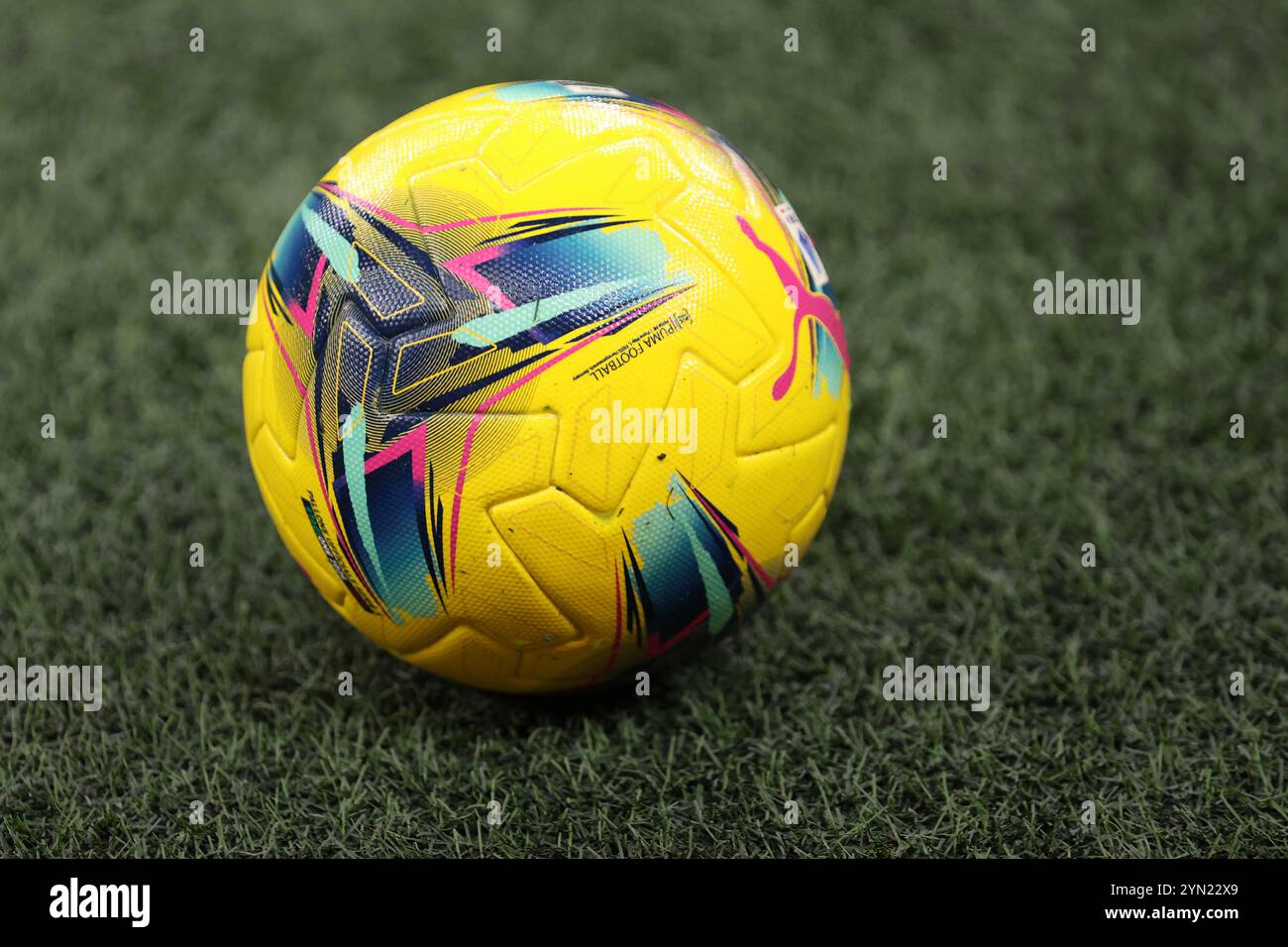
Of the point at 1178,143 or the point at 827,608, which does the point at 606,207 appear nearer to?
the point at 827,608

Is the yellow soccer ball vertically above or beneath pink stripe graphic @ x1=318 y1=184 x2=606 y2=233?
beneath

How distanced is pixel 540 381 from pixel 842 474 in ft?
4.62

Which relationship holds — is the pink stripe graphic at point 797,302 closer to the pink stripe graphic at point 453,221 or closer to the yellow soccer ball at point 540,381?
the yellow soccer ball at point 540,381

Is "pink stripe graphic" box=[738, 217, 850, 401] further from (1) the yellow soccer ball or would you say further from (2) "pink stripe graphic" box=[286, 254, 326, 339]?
(2) "pink stripe graphic" box=[286, 254, 326, 339]

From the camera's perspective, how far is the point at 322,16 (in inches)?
208

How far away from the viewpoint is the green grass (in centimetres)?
264

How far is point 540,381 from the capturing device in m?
2.29

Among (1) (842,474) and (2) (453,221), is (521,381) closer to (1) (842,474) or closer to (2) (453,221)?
(2) (453,221)

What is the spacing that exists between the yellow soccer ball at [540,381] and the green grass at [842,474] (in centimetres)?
37

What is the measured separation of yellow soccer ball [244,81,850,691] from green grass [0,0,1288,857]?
0.37 meters

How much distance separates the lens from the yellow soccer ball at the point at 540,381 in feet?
7.59

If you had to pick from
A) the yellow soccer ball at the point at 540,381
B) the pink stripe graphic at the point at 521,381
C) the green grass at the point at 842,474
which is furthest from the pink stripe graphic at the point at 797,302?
the green grass at the point at 842,474

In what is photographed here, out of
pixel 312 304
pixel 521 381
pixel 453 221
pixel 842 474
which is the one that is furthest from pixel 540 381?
pixel 842 474

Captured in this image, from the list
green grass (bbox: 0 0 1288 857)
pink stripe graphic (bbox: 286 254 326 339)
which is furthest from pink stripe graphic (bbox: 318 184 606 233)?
green grass (bbox: 0 0 1288 857)
